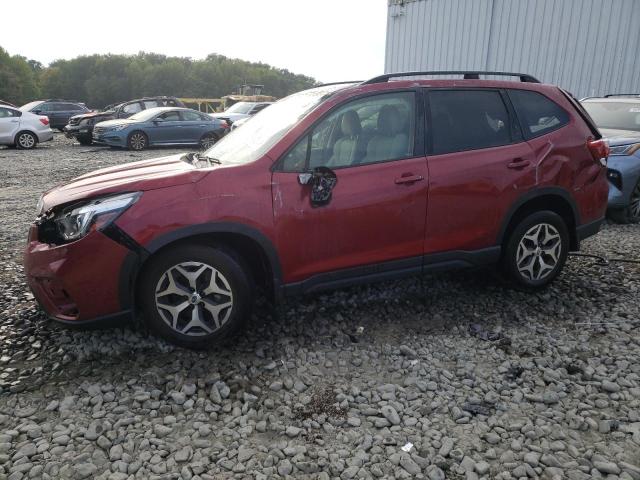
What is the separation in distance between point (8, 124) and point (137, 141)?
3827 millimetres

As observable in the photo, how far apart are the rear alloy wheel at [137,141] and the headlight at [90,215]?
42.9 feet

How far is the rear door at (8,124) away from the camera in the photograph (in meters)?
15.0

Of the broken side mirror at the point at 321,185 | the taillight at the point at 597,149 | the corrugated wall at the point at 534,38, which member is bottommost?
the broken side mirror at the point at 321,185

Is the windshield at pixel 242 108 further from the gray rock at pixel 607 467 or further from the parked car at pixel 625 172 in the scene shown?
the gray rock at pixel 607 467

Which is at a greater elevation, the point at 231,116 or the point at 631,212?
the point at 231,116

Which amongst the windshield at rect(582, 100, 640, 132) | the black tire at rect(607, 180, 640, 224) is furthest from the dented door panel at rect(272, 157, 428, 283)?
the windshield at rect(582, 100, 640, 132)

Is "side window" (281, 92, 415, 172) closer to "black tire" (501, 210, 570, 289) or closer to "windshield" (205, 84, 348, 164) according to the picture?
"windshield" (205, 84, 348, 164)

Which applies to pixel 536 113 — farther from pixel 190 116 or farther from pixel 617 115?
pixel 190 116

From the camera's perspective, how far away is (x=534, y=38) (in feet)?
42.3

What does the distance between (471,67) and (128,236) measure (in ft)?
44.9

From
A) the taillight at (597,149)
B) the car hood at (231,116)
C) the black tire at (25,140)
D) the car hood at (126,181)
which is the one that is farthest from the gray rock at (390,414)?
the black tire at (25,140)

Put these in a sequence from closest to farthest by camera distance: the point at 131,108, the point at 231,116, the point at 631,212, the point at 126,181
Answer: the point at 126,181, the point at 631,212, the point at 231,116, the point at 131,108

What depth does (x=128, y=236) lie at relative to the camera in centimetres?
296

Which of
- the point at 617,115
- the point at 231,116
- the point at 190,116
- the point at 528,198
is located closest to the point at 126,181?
the point at 528,198
